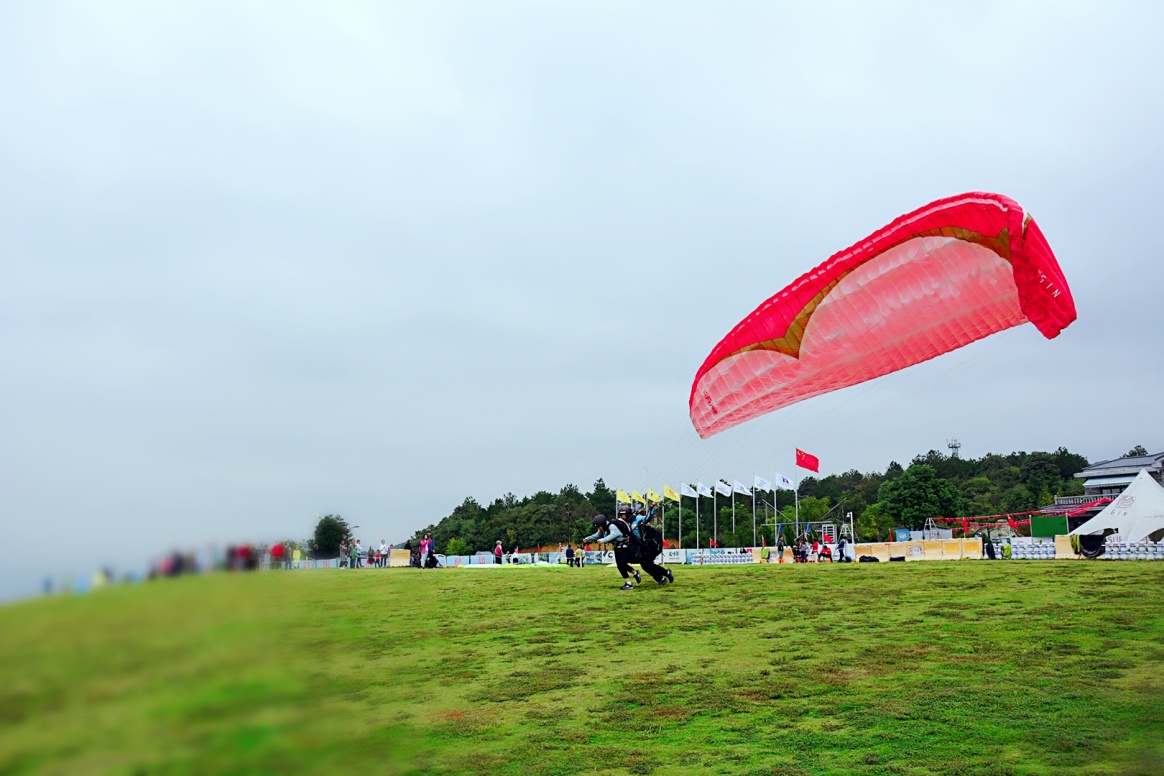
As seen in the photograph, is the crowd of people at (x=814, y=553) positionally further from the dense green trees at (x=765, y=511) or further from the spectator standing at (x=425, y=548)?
the dense green trees at (x=765, y=511)

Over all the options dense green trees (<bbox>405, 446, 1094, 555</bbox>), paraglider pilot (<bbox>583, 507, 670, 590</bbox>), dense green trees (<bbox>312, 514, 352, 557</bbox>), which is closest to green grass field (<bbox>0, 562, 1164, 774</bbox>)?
dense green trees (<bbox>312, 514, 352, 557</bbox>)

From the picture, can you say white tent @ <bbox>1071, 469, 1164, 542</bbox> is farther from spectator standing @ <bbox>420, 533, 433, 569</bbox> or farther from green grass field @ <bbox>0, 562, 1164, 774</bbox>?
spectator standing @ <bbox>420, 533, 433, 569</bbox>

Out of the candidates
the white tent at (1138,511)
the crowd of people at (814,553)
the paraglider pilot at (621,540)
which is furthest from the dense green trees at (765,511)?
the paraglider pilot at (621,540)

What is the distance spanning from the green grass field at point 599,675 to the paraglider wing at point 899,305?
403 centimetres

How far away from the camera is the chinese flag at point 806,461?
34.4m

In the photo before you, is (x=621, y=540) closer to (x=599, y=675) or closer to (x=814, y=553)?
(x=599, y=675)

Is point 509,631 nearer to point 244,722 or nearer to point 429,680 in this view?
point 429,680

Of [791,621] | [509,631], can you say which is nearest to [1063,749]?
[791,621]

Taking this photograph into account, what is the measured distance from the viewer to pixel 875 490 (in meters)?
128

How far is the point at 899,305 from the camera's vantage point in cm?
1212

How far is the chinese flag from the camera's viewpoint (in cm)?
3442

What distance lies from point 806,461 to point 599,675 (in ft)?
90.1

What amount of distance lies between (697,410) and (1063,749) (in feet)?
30.9

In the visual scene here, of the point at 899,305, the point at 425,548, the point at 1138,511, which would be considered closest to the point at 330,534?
the point at 899,305
